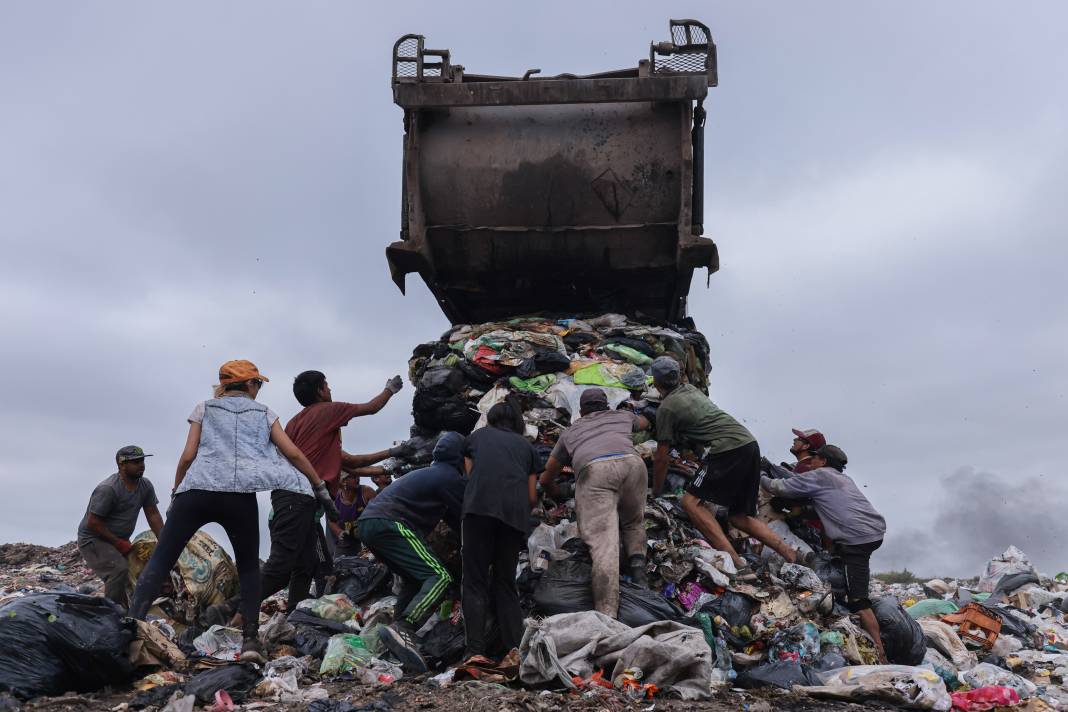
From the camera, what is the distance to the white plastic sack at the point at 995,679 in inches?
194

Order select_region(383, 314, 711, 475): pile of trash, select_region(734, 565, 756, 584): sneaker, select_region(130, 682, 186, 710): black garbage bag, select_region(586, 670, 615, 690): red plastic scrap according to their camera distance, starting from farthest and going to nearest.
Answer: select_region(383, 314, 711, 475): pile of trash, select_region(734, 565, 756, 584): sneaker, select_region(586, 670, 615, 690): red plastic scrap, select_region(130, 682, 186, 710): black garbage bag

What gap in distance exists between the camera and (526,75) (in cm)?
662

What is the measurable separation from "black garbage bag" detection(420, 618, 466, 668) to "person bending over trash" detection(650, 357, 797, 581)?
1.62 m

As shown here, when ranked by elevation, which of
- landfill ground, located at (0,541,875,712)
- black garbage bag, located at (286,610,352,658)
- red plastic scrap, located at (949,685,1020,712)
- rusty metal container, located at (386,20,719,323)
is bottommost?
red plastic scrap, located at (949,685,1020,712)

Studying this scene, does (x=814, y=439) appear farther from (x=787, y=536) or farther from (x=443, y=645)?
(x=443, y=645)

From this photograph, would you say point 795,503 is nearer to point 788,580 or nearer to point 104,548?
point 788,580

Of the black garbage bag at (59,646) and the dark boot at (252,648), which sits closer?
the black garbage bag at (59,646)

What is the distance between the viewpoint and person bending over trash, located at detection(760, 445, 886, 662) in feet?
17.9

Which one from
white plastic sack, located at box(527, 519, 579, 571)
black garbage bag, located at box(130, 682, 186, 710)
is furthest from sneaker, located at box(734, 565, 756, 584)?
black garbage bag, located at box(130, 682, 186, 710)

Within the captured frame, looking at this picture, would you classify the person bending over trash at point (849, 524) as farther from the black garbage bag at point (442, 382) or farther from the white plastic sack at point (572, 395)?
the black garbage bag at point (442, 382)

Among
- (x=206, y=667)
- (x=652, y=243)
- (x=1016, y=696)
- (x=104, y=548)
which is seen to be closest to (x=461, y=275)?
(x=652, y=243)

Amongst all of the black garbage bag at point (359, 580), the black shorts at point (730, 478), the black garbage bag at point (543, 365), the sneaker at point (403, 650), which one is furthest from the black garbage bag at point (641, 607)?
the black garbage bag at point (543, 365)

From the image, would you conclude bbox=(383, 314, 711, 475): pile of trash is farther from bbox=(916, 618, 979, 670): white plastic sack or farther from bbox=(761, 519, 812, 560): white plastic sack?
bbox=(916, 618, 979, 670): white plastic sack

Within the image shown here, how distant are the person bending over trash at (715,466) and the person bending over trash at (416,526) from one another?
1.37 m
